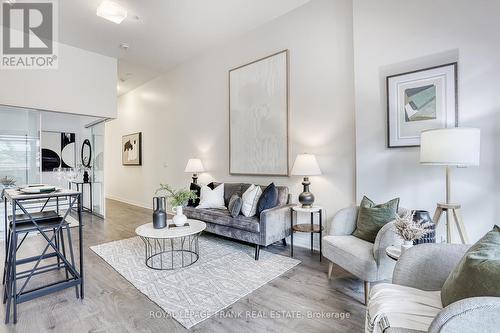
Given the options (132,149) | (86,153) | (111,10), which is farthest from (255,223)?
(132,149)

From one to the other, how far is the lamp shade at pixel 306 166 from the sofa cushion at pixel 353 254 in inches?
34.5

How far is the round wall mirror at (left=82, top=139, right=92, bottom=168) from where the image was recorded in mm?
5349

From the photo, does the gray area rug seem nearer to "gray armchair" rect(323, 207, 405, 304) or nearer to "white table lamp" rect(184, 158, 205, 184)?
"gray armchair" rect(323, 207, 405, 304)

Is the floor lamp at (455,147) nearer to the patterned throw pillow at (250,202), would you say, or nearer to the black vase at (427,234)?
the black vase at (427,234)

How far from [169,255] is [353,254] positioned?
2.23 meters

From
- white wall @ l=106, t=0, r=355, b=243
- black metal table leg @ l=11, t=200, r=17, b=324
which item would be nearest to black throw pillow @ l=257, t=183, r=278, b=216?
white wall @ l=106, t=0, r=355, b=243

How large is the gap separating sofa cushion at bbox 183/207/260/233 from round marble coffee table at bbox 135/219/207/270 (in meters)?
0.37

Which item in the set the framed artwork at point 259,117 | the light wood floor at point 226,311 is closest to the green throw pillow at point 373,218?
the light wood floor at point 226,311

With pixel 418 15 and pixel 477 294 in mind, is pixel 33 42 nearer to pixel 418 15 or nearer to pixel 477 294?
pixel 418 15

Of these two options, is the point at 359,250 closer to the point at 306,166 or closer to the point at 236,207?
the point at 306,166

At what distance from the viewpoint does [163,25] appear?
394 centimetres

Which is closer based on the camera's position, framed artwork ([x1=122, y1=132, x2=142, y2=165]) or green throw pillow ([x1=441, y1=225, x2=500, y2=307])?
green throw pillow ([x1=441, y1=225, x2=500, y2=307])

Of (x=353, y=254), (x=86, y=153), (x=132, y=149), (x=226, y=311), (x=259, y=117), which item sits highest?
(x=259, y=117)

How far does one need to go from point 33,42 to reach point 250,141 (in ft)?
13.5
